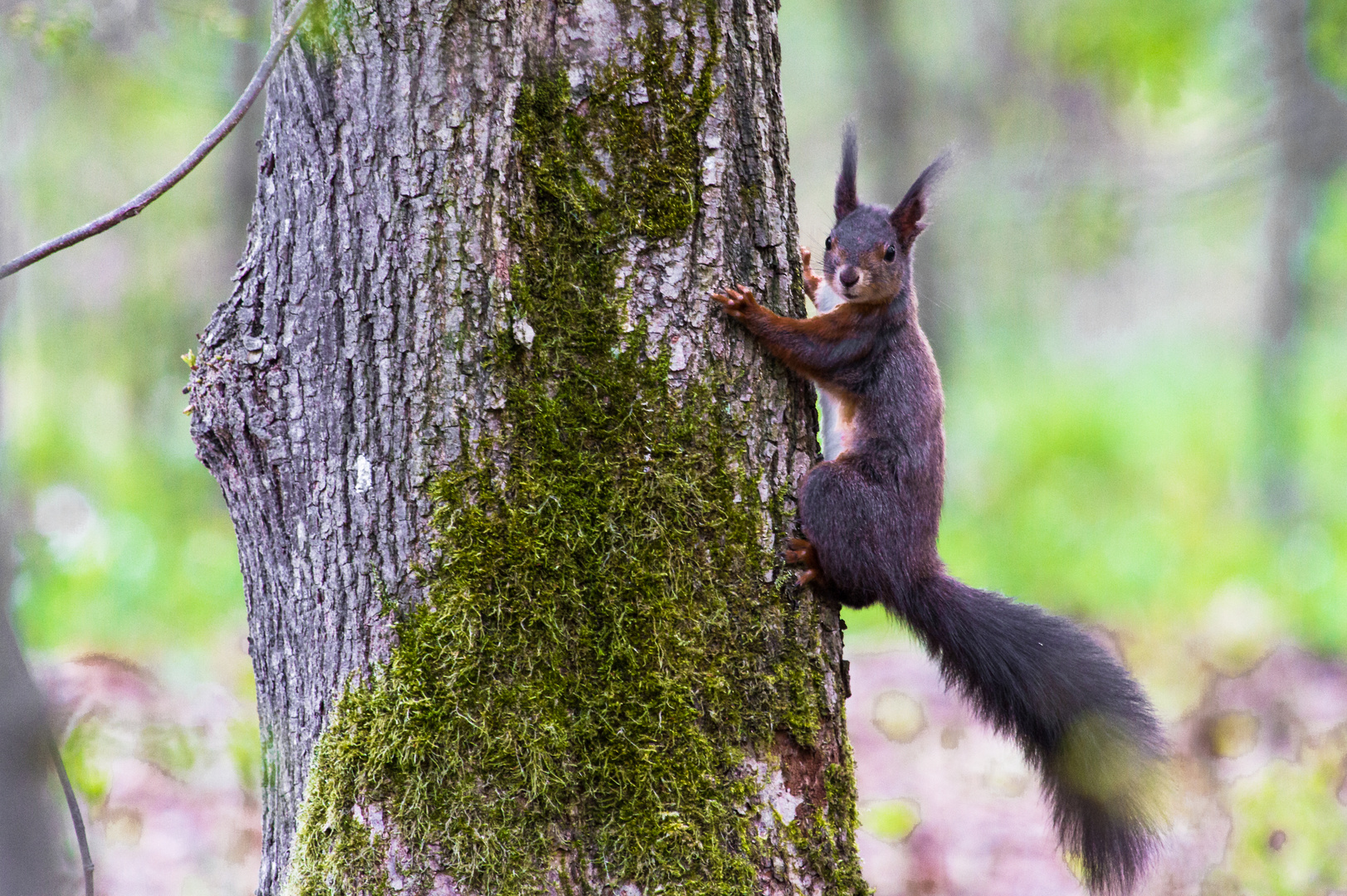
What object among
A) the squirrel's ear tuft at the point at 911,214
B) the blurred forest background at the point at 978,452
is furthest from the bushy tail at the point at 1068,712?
the blurred forest background at the point at 978,452

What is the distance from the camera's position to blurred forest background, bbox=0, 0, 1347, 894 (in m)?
3.46

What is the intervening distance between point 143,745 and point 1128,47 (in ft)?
18.6

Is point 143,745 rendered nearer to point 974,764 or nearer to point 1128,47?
point 974,764

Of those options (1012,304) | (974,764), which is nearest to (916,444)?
(974,764)

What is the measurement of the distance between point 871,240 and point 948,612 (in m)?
0.97

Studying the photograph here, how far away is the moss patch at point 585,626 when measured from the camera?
1.75 metres

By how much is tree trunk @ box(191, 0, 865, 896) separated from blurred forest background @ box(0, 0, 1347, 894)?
741 millimetres

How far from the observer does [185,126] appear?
9.42 meters

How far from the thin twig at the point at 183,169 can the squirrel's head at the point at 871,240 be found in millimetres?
1363

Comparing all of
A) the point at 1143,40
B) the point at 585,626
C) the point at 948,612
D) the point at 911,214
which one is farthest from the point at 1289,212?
the point at 585,626

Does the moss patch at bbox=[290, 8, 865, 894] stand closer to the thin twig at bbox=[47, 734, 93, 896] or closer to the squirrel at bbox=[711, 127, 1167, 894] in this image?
the squirrel at bbox=[711, 127, 1167, 894]

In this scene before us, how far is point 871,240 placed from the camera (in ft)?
8.93

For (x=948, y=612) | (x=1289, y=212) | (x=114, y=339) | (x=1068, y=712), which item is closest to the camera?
(x=1068, y=712)

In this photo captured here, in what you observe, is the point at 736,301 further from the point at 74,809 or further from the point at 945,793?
the point at 945,793
